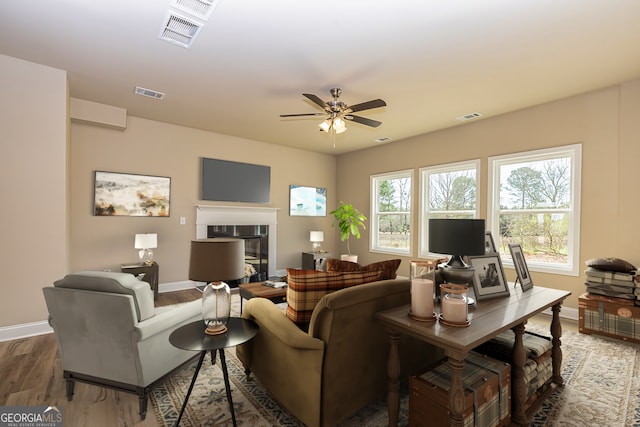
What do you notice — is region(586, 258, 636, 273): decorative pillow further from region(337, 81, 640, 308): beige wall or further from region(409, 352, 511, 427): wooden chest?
region(409, 352, 511, 427): wooden chest

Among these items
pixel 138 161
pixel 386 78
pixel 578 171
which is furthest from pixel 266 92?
pixel 578 171

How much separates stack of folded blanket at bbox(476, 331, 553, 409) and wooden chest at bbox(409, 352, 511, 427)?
21cm

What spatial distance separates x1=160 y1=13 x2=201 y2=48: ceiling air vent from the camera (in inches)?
95.3

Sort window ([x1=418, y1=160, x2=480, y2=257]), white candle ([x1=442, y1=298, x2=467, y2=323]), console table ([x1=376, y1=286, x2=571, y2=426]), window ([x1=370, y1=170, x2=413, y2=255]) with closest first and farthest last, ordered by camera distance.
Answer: console table ([x1=376, y1=286, x2=571, y2=426]) < white candle ([x1=442, y1=298, x2=467, y2=323]) < window ([x1=418, y1=160, x2=480, y2=257]) < window ([x1=370, y1=170, x2=413, y2=255])

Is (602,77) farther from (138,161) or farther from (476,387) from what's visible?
(138,161)

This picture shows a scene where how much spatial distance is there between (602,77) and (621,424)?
346 cm

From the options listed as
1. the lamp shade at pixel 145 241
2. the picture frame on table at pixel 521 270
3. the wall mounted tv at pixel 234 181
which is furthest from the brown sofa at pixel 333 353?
the wall mounted tv at pixel 234 181

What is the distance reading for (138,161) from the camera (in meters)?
4.76

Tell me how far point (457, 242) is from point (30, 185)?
4.24 metres

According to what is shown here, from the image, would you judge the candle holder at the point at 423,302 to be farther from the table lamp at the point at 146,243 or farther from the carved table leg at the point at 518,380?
the table lamp at the point at 146,243

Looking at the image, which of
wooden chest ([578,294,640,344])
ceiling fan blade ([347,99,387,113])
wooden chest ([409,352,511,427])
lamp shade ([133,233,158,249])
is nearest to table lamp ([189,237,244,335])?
wooden chest ([409,352,511,427])

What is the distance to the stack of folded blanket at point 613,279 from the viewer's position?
10.1 ft

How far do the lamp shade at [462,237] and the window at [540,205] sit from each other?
3018 millimetres

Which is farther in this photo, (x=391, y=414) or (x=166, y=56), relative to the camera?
(x=166, y=56)
